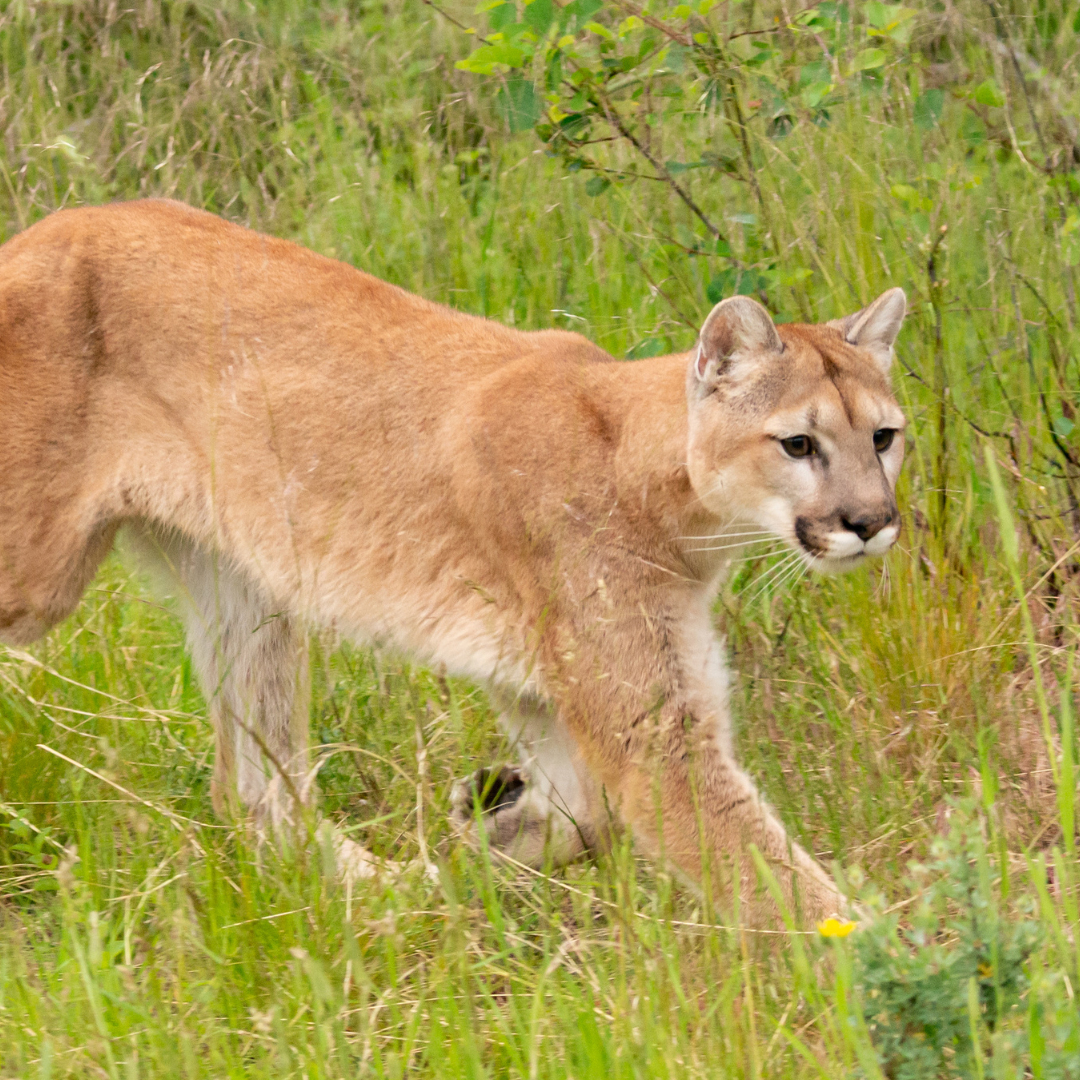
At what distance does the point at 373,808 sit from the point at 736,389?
Answer: 1.34 m

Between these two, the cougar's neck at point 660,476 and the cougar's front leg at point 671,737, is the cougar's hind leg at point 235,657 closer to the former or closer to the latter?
the cougar's front leg at point 671,737

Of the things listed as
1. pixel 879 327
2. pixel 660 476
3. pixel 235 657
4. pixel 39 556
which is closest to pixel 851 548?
pixel 660 476

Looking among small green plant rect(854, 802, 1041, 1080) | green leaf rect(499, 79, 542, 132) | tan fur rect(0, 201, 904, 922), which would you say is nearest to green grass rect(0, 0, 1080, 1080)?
small green plant rect(854, 802, 1041, 1080)

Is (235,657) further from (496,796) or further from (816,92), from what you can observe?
(816,92)

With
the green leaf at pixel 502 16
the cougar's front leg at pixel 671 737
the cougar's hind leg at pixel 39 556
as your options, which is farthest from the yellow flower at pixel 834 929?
the green leaf at pixel 502 16

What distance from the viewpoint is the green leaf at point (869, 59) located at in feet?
12.0

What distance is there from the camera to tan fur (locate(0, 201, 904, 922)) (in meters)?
3.23

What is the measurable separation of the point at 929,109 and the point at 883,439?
1145mm

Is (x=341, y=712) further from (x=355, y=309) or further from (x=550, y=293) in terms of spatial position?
(x=550, y=293)

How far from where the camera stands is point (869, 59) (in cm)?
367

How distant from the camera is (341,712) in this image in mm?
3855

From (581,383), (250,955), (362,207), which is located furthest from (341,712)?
(362,207)

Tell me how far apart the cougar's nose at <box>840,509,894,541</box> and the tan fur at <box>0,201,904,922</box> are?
0.05 feet

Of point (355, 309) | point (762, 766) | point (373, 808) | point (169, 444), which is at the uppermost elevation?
point (355, 309)
